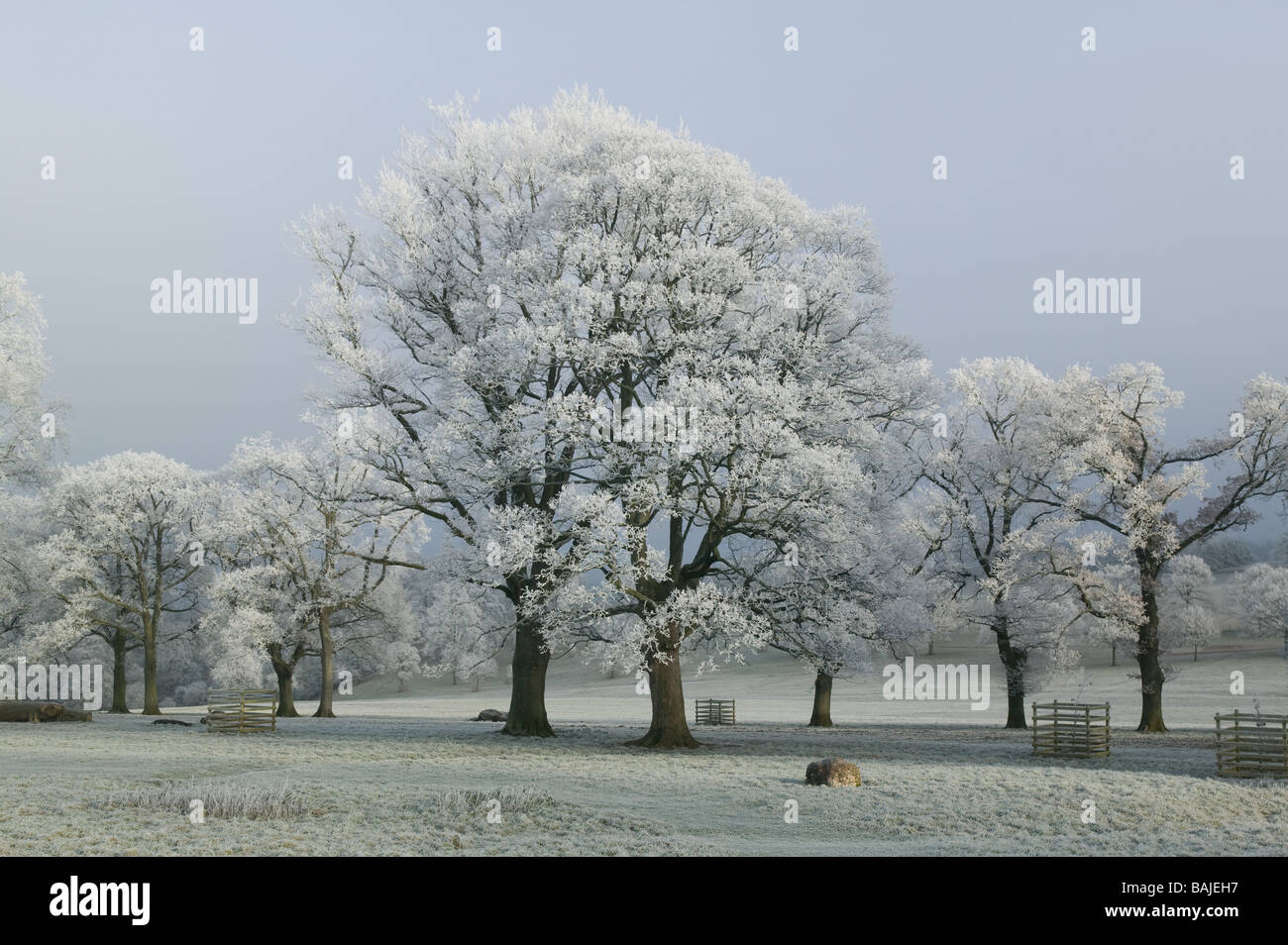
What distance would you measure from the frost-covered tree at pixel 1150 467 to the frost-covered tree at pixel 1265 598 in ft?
52.6

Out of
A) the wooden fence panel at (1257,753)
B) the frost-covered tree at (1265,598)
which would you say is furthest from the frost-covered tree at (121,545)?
the frost-covered tree at (1265,598)

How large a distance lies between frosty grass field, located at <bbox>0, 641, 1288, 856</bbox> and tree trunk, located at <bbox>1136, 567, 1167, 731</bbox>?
357cm

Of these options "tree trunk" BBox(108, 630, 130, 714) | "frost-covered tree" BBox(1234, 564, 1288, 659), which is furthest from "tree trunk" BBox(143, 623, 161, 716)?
"frost-covered tree" BBox(1234, 564, 1288, 659)

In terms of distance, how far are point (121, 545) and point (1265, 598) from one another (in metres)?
61.9

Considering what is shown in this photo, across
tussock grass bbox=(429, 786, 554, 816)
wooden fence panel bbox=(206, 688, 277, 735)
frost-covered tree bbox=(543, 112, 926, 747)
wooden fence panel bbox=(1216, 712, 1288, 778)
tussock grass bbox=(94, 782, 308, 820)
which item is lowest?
wooden fence panel bbox=(206, 688, 277, 735)

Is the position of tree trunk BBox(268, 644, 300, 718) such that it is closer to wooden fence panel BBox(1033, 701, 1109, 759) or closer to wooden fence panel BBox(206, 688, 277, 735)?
wooden fence panel BBox(206, 688, 277, 735)

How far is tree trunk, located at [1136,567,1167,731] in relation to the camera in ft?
122

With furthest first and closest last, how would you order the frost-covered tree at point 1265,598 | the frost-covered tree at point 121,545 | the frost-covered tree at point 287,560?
the frost-covered tree at point 1265,598 → the frost-covered tree at point 121,545 → the frost-covered tree at point 287,560

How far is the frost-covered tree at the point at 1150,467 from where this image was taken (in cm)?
3638

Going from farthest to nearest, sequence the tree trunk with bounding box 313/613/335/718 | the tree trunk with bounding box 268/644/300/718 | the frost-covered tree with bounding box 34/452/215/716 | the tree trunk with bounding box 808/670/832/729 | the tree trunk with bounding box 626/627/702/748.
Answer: the tree trunk with bounding box 268/644/300/718
the frost-covered tree with bounding box 34/452/215/716
the tree trunk with bounding box 313/613/335/718
the tree trunk with bounding box 808/670/832/729
the tree trunk with bounding box 626/627/702/748

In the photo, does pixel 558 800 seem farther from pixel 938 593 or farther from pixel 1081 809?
pixel 938 593

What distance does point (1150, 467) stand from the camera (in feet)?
126

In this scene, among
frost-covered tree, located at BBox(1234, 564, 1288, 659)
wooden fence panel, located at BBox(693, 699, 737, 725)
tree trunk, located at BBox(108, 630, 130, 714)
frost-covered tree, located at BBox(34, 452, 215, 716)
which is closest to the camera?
frost-covered tree, located at BBox(34, 452, 215, 716)

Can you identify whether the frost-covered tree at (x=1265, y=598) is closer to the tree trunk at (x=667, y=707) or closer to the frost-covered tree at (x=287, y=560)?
the tree trunk at (x=667, y=707)
